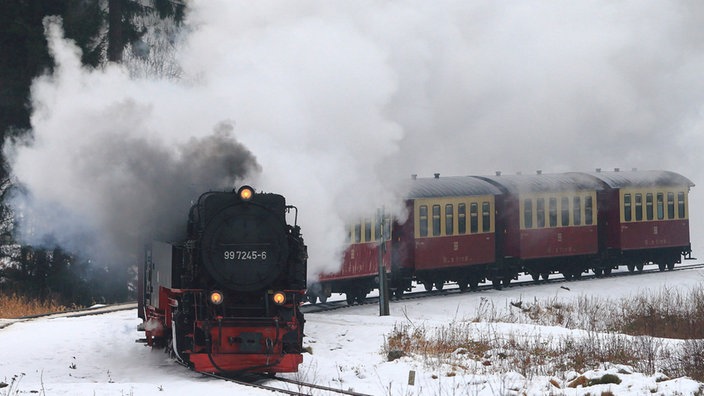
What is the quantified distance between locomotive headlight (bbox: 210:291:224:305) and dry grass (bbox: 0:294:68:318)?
1234 cm

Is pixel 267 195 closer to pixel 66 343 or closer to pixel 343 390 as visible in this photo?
pixel 343 390

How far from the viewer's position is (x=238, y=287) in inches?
568

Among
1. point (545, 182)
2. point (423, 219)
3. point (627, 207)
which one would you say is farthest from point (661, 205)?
point (423, 219)

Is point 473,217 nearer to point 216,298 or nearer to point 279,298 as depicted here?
point 279,298

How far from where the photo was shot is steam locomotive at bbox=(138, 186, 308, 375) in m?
14.2

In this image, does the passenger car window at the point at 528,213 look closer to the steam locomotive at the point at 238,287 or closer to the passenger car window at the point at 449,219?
the passenger car window at the point at 449,219

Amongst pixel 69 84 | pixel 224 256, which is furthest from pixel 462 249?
pixel 224 256

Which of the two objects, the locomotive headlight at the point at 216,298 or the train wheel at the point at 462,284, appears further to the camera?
the train wheel at the point at 462,284

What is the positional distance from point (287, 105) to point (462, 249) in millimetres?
9741

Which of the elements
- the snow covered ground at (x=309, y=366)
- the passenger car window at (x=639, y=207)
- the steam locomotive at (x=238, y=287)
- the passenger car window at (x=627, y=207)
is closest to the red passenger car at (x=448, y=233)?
the snow covered ground at (x=309, y=366)

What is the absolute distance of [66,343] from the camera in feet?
59.8

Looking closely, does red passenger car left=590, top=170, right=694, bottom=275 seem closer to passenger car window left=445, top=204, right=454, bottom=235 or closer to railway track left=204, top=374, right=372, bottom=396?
passenger car window left=445, top=204, right=454, bottom=235

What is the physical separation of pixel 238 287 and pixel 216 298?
0.40 metres

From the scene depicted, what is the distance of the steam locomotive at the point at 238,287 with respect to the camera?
14242 mm
